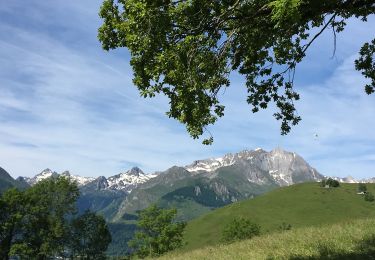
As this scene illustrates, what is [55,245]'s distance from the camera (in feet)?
279

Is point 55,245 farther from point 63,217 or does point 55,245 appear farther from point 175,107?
point 175,107

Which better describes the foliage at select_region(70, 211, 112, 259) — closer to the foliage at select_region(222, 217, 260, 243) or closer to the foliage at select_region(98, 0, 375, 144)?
the foliage at select_region(222, 217, 260, 243)

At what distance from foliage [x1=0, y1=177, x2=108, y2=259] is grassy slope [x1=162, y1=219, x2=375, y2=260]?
225ft

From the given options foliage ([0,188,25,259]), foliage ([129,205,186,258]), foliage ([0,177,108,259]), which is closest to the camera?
foliage ([0,188,25,259])

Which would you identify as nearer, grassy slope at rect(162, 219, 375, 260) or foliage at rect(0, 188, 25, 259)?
grassy slope at rect(162, 219, 375, 260)

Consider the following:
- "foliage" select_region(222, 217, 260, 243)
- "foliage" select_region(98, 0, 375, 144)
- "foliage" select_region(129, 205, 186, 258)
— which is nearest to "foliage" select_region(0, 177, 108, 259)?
"foliage" select_region(129, 205, 186, 258)

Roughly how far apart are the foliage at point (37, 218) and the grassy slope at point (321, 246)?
6871cm

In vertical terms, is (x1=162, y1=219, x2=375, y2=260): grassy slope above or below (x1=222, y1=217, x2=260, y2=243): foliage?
below

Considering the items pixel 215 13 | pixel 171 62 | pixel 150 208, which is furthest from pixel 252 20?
pixel 150 208

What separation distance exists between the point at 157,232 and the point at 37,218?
25.6 m

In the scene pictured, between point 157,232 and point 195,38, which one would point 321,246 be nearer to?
point 195,38

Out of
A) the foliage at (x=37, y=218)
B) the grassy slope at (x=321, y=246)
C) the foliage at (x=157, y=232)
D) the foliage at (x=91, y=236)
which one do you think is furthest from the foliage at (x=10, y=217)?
the grassy slope at (x=321, y=246)

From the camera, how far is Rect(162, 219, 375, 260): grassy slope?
53.1 feet

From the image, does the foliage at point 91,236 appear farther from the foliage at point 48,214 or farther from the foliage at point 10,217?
the foliage at point 10,217
